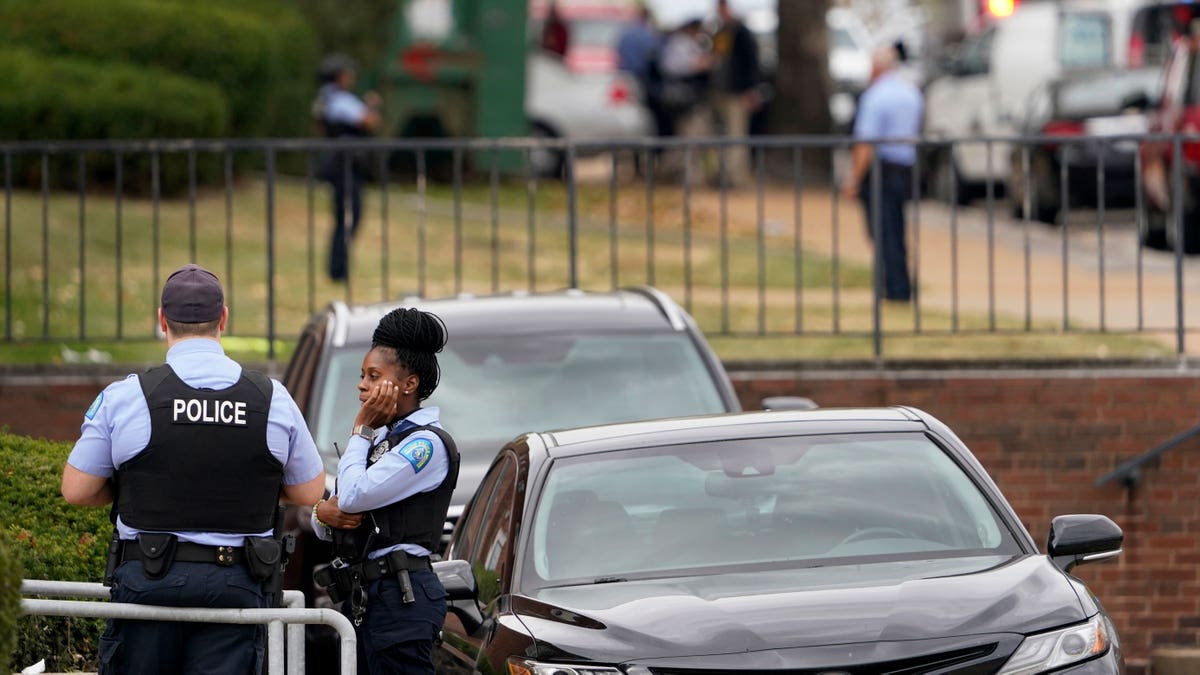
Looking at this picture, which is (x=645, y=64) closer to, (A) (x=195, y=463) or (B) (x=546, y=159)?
(B) (x=546, y=159)

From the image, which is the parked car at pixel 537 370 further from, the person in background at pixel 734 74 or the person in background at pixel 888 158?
the person in background at pixel 734 74

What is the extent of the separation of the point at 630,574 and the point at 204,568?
1.24 meters

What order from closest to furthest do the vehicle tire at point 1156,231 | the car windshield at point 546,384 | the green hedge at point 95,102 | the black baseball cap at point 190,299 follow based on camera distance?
1. the black baseball cap at point 190,299
2. the car windshield at point 546,384
3. the green hedge at point 95,102
4. the vehicle tire at point 1156,231

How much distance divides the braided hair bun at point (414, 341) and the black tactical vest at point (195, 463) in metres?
0.52

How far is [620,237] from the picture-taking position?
1977cm

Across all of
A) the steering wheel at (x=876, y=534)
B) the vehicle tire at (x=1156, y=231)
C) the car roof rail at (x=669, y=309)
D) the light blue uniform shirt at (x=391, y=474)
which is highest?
the light blue uniform shirt at (x=391, y=474)

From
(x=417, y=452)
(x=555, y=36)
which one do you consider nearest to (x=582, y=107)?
(x=555, y=36)

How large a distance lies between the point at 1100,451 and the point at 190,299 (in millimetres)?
6504

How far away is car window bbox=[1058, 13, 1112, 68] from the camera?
2370 centimetres

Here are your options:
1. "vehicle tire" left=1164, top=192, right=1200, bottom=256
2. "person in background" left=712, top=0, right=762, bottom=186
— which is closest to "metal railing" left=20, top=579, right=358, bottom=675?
"vehicle tire" left=1164, top=192, right=1200, bottom=256

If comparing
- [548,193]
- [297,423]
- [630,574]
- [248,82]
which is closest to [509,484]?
[630,574]

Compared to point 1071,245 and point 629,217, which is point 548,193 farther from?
point 1071,245

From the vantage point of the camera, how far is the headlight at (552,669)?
5.32m

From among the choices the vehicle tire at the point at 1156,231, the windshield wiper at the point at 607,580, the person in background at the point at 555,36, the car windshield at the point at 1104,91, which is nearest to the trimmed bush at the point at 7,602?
the windshield wiper at the point at 607,580
